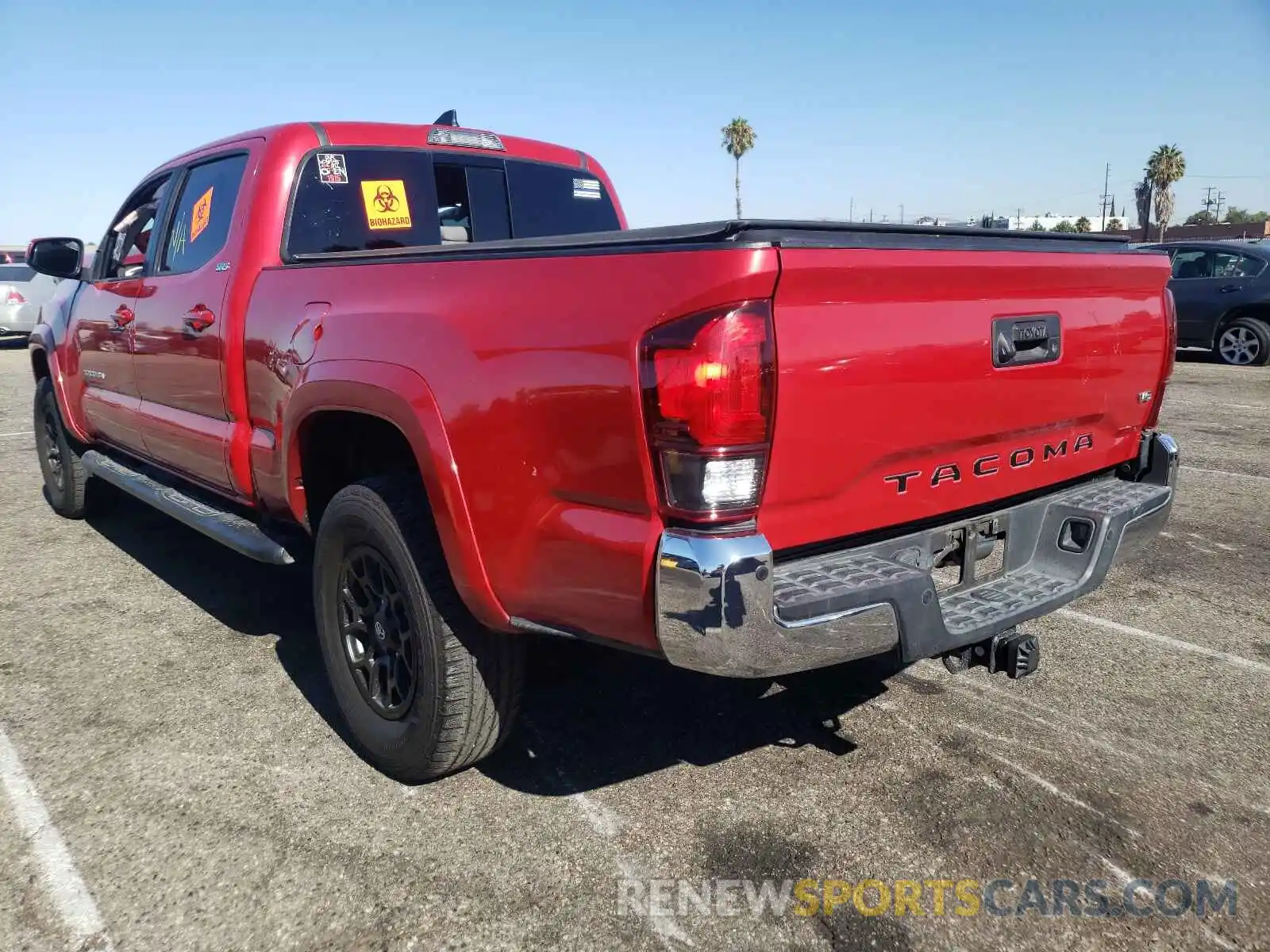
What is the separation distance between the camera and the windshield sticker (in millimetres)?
3945

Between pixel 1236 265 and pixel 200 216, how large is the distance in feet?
41.1

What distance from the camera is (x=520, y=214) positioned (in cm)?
430

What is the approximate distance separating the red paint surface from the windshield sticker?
1.02m

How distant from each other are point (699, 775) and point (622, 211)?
2.93 m

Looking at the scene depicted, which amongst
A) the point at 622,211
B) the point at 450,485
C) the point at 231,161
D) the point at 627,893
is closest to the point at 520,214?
the point at 622,211

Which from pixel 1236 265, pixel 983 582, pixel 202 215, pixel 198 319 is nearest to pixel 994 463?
pixel 983 582

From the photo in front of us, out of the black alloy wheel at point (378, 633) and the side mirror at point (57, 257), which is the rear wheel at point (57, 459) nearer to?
the side mirror at point (57, 257)

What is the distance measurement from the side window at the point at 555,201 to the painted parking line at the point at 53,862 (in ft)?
9.11

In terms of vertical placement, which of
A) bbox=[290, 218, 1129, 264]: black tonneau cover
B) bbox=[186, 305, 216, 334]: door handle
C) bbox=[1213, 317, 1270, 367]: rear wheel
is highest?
bbox=[290, 218, 1129, 264]: black tonneau cover

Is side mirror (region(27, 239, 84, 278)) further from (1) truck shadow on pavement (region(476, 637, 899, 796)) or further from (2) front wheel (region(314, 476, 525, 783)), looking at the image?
(1) truck shadow on pavement (region(476, 637, 899, 796))

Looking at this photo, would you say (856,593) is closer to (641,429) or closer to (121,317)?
(641,429)

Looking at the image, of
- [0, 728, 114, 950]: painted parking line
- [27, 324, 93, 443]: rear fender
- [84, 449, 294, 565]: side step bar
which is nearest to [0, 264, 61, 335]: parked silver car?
Answer: [27, 324, 93, 443]: rear fender

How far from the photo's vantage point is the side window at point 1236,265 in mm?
11969

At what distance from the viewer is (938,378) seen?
7.75ft
